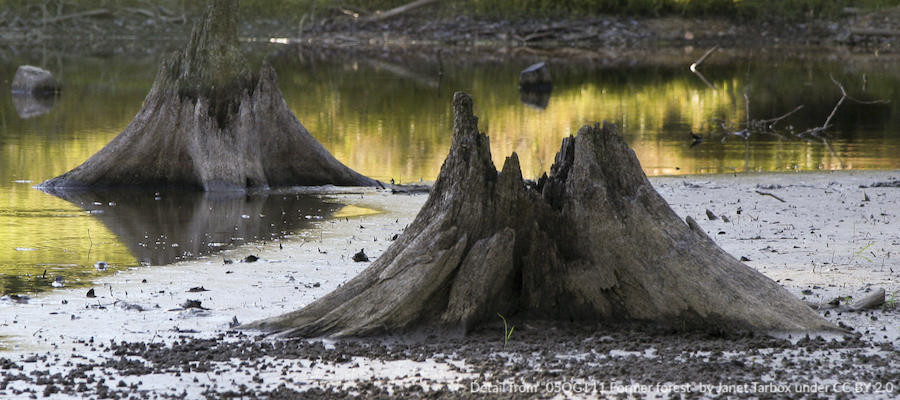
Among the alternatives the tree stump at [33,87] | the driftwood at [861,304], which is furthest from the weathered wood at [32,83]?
the driftwood at [861,304]

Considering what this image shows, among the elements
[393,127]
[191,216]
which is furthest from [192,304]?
[393,127]

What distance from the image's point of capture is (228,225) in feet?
37.4

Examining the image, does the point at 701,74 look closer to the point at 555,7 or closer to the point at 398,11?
the point at 555,7

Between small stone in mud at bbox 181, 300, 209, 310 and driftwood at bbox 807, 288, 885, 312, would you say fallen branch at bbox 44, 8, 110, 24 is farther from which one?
driftwood at bbox 807, 288, 885, 312

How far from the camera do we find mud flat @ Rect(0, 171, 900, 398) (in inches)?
209

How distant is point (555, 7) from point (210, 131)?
55820 mm

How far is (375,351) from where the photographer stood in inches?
235

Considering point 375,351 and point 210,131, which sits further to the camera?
point 210,131

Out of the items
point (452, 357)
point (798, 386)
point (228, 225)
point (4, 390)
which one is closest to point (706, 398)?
point (798, 386)

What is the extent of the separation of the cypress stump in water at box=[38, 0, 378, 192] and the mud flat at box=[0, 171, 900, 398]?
4730 millimetres

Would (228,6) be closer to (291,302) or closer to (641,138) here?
(291,302)

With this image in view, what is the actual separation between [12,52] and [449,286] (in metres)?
49.9

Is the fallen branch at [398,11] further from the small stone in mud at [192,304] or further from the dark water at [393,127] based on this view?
the small stone in mud at [192,304]

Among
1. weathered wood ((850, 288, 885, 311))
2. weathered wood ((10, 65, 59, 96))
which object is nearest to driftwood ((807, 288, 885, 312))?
weathered wood ((850, 288, 885, 311))
